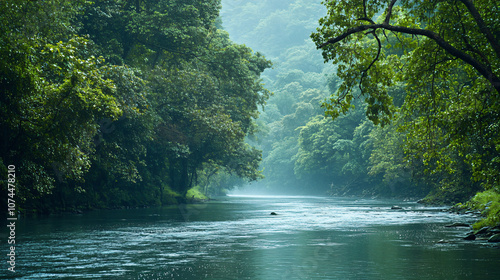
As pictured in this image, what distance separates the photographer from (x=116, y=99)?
92.5 feet

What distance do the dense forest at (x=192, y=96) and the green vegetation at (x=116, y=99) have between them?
0.31 feet

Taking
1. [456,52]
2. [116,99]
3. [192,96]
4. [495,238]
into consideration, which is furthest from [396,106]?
[456,52]

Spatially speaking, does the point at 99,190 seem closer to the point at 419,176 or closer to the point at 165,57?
the point at 165,57

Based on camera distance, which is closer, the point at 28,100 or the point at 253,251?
the point at 253,251

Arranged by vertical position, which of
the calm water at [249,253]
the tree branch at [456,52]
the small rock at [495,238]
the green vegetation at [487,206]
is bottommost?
the calm water at [249,253]

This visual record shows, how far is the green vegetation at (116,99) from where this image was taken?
21.7 metres

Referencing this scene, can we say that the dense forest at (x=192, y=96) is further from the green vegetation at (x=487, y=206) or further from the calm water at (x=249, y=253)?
the calm water at (x=249, y=253)

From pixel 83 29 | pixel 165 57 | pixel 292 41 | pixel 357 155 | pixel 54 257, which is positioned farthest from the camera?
pixel 292 41

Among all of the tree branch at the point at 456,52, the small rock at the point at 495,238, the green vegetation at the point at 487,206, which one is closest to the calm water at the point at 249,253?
→ the small rock at the point at 495,238

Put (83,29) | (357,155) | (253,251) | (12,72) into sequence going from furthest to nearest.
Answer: (357,155), (83,29), (12,72), (253,251)

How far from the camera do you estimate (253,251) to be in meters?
14.2

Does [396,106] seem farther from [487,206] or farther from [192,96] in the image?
[487,206]

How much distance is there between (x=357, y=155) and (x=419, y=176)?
34308 millimetres

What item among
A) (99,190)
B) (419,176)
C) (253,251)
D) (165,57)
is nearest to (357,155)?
(419,176)
